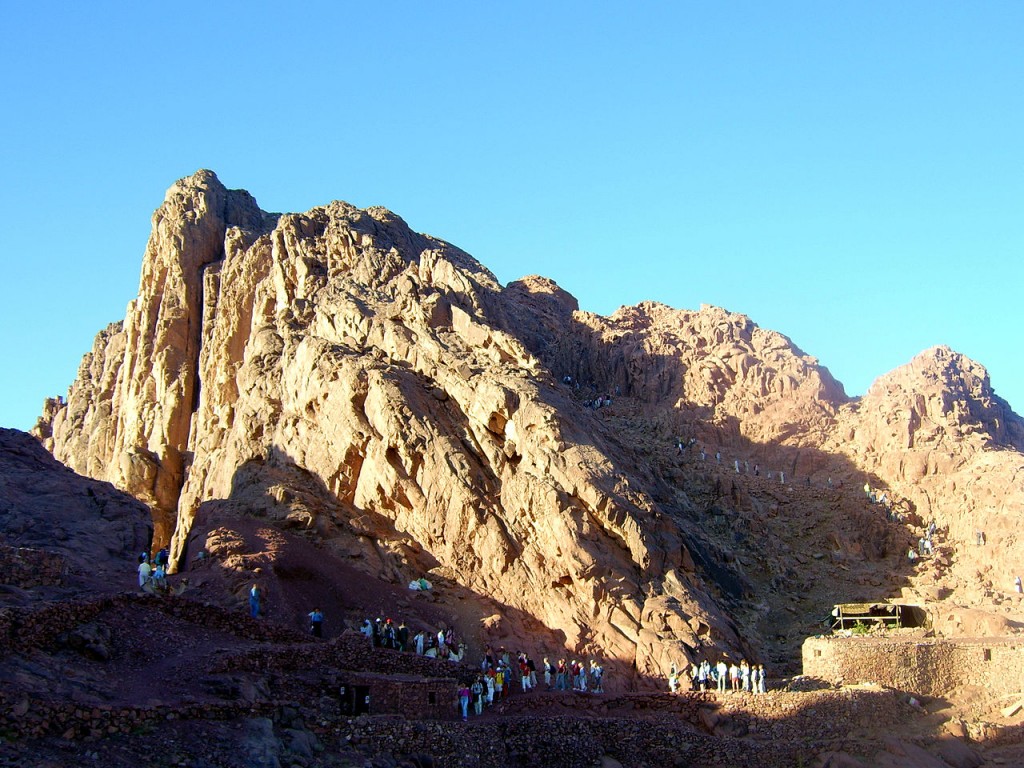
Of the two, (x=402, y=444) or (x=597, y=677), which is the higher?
(x=402, y=444)

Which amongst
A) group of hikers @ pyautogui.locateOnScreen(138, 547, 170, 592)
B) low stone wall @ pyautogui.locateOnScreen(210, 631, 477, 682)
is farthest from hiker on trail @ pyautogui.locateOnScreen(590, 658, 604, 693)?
group of hikers @ pyautogui.locateOnScreen(138, 547, 170, 592)

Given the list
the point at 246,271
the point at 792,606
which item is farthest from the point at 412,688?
the point at 246,271

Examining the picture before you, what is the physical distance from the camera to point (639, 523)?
40.5 meters

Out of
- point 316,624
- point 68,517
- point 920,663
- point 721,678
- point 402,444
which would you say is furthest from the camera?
point 402,444

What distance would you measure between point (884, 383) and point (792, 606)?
1495 cm

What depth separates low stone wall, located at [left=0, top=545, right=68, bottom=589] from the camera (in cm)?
2916

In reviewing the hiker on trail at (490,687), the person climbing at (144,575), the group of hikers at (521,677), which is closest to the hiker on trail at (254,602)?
the person climbing at (144,575)

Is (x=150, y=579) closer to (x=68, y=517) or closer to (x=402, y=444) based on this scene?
(x=68, y=517)

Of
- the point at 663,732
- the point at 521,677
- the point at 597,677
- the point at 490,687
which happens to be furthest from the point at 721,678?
the point at 490,687

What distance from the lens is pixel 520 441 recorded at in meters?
42.1

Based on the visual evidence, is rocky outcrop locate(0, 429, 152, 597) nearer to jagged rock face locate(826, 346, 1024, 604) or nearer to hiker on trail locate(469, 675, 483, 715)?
hiker on trail locate(469, 675, 483, 715)

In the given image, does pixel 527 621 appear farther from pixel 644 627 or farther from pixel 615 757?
pixel 615 757

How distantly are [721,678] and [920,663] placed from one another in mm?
6442

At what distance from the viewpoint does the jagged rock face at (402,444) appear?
3966cm
